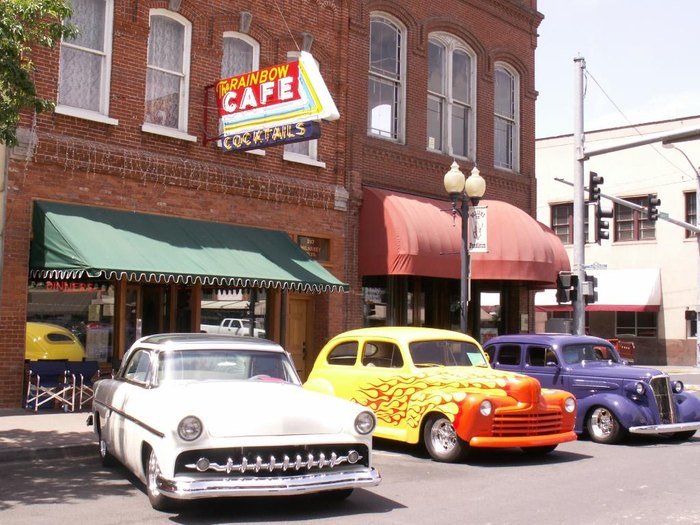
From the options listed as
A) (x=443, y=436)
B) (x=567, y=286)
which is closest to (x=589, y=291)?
(x=567, y=286)

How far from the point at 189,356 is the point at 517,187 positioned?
1694 centimetres

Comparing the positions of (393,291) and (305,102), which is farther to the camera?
(393,291)

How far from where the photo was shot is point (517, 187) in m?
23.9

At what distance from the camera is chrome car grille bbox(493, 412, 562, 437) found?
33.7 feet

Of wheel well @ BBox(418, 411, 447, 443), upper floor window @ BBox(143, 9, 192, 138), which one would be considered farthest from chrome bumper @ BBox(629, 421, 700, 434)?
upper floor window @ BBox(143, 9, 192, 138)

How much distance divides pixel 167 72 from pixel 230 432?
10547 mm

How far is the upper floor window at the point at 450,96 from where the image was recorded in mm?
21594

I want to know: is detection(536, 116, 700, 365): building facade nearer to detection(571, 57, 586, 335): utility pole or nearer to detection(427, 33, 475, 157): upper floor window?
detection(427, 33, 475, 157): upper floor window

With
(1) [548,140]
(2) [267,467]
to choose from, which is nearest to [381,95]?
(2) [267,467]

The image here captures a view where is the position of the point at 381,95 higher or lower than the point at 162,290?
higher

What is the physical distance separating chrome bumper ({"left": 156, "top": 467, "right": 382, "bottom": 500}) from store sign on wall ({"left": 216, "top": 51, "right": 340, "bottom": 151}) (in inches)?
307

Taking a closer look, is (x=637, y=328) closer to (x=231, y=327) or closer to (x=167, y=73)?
(x=231, y=327)

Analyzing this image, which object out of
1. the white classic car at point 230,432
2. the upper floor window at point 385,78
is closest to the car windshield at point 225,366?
the white classic car at point 230,432

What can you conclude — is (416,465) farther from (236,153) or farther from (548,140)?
(548,140)
